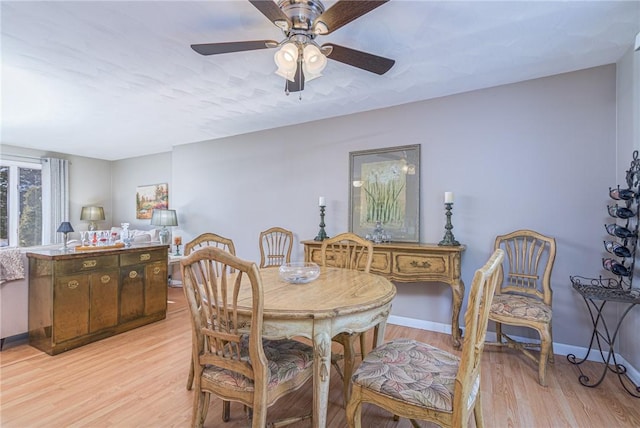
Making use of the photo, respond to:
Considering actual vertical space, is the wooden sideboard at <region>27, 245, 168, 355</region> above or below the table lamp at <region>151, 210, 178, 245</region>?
below

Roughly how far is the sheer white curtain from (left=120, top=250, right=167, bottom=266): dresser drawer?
3803mm

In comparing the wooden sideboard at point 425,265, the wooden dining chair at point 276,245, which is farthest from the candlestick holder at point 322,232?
the wooden sideboard at point 425,265

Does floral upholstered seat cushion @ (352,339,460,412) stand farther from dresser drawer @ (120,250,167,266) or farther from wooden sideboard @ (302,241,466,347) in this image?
dresser drawer @ (120,250,167,266)

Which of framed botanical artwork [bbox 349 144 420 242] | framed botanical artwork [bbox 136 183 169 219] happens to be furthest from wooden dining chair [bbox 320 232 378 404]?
framed botanical artwork [bbox 136 183 169 219]

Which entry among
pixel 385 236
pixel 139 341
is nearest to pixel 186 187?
pixel 139 341

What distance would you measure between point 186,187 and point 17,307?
271 cm

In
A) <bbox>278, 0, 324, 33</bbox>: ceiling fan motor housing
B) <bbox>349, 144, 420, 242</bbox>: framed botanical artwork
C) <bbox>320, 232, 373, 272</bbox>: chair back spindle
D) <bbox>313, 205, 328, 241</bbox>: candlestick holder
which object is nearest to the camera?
<bbox>278, 0, 324, 33</bbox>: ceiling fan motor housing

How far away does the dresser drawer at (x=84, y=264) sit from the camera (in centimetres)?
259

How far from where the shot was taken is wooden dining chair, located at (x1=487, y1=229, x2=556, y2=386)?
2183mm

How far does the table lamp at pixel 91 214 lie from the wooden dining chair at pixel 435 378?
6.66 metres

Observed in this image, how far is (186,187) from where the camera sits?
16.6 ft

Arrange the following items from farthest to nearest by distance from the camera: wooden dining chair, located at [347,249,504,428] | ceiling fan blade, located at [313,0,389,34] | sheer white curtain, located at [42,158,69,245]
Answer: sheer white curtain, located at [42,158,69,245]
ceiling fan blade, located at [313,0,389,34]
wooden dining chair, located at [347,249,504,428]

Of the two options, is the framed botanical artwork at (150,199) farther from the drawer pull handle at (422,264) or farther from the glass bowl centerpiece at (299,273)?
the drawer pull handle at (422,264)

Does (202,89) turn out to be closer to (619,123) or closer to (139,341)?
(139,341)
